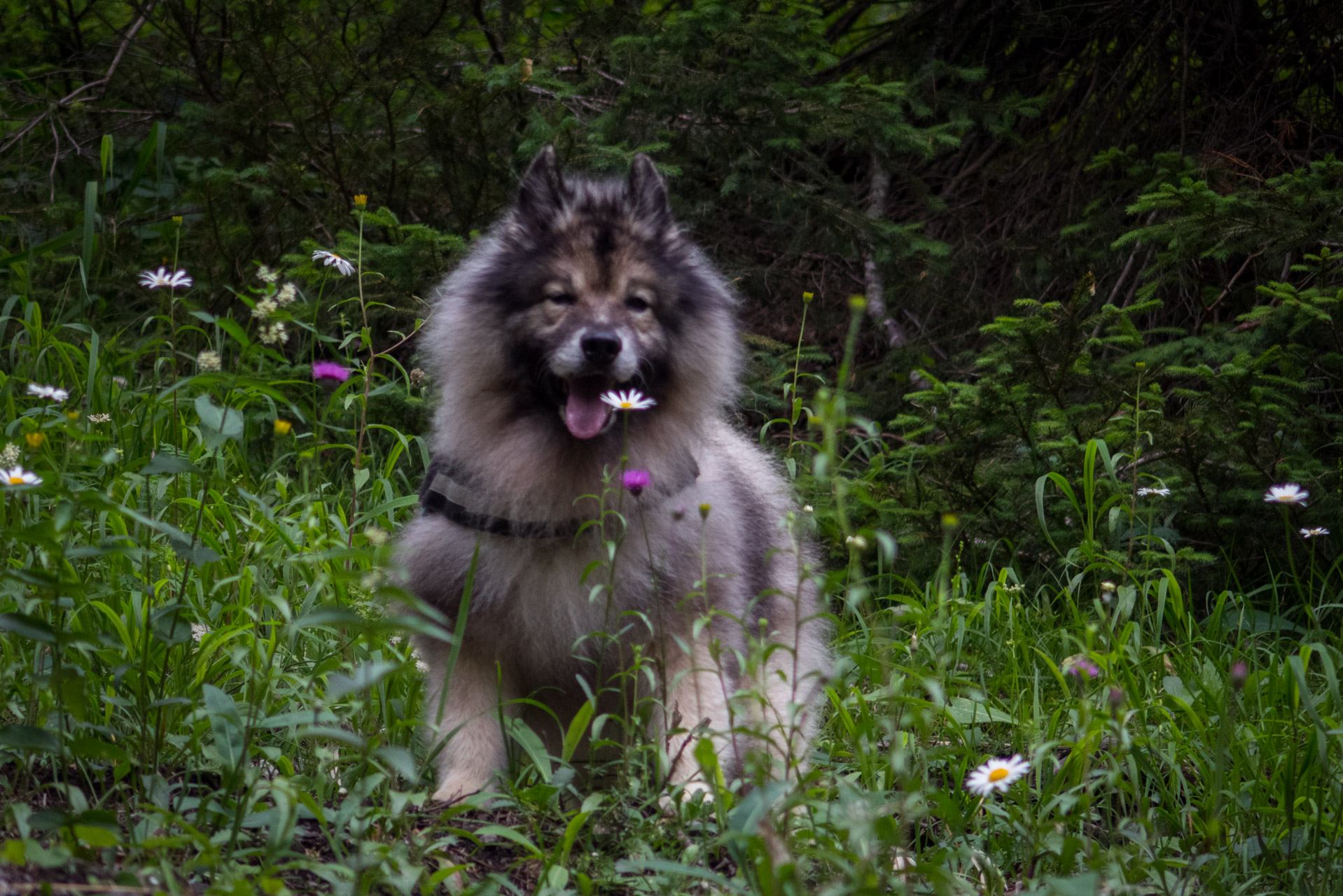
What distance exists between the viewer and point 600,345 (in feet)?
9.06

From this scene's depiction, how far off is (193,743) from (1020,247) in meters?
4.69

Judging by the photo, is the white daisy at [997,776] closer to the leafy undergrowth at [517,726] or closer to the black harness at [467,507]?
the leafy undergrowth at [517,726]

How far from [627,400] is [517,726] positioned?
2.52ft

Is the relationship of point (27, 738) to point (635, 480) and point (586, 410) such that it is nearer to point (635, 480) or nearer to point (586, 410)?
point (635, 480)

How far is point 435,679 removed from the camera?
110 inches

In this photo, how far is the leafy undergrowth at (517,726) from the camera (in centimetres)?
172

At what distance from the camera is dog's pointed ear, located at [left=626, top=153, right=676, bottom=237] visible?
3.07 metres

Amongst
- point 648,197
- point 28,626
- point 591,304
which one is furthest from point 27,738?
point 648,197

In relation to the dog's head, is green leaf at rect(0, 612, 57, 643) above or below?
below

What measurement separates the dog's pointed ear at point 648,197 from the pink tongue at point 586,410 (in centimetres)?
51

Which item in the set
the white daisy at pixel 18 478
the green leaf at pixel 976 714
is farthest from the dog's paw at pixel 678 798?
the white daisy at pixel 18 478

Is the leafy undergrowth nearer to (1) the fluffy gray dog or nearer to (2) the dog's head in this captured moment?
(1) the fluffy gray dog

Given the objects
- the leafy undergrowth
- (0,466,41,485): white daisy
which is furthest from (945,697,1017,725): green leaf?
(0,466,41,485): white daisy

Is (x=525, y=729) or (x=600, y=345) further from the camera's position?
(x=600, y=345)
